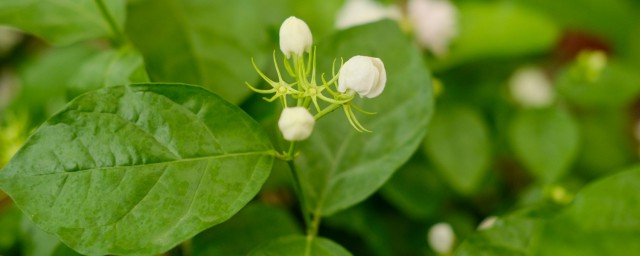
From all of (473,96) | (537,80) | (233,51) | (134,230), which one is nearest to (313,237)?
(134,230)

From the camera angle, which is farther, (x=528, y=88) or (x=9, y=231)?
(x=528, y=88)

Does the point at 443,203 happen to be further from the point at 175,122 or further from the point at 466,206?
the point at 175,122

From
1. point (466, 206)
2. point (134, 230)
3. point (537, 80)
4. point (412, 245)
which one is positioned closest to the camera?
point (134, 230)

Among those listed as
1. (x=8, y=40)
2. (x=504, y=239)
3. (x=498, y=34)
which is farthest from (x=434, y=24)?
(x=8, y=40)

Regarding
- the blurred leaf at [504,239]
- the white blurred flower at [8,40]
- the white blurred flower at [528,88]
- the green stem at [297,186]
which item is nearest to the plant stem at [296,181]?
the green stem at [297,186]

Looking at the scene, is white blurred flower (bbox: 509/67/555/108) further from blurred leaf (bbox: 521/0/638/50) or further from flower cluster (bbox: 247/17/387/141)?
flower cluster (bbox: 247/17/387/141)

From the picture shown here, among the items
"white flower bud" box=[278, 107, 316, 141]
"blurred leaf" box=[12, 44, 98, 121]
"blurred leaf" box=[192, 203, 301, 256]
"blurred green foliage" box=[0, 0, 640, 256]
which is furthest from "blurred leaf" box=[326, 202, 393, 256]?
"blurred leaf" box=[12, 44, 98, 121]

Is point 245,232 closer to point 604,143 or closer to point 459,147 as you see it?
point 459,147
